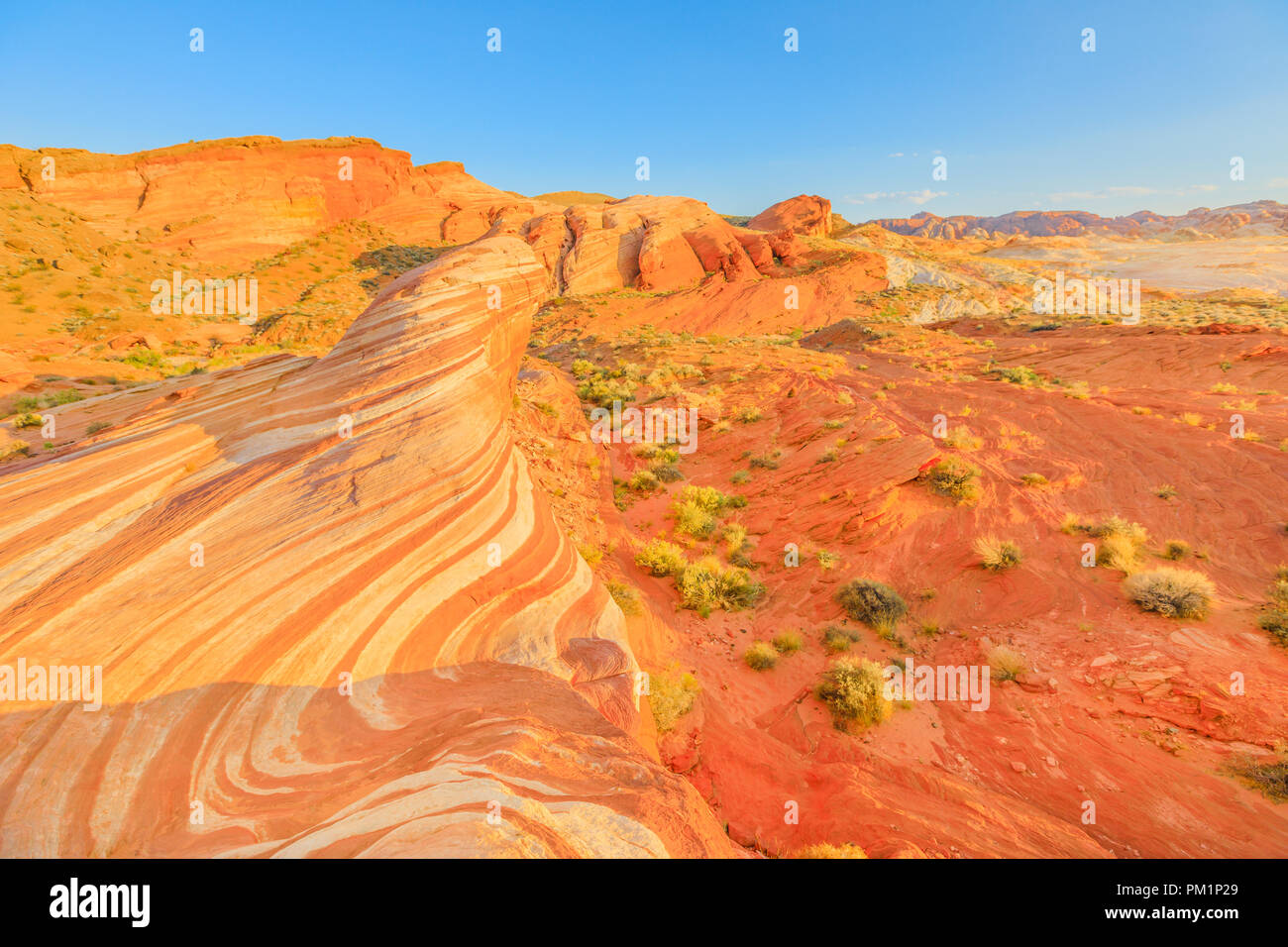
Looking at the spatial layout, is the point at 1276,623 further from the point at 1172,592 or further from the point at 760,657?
the point at 760,657

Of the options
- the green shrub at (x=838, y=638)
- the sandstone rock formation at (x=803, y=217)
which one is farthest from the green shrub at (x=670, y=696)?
the sandstone rock formation at (x=803, y=217)

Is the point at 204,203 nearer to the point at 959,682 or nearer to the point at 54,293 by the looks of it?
the point at 54,293

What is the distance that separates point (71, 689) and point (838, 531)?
10953 millimetres

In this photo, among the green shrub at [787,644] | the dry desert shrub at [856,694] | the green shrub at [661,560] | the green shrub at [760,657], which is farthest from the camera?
the green shrub at [661,560]

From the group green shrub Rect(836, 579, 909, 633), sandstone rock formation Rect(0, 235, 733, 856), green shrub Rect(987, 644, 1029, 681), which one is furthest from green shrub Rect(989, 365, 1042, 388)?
sandstone rock formation Rect(0, 235, 733, 856)

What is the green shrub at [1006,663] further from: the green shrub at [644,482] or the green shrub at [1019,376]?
the green shrub at [1019,376]

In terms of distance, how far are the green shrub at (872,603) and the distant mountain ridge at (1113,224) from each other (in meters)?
95.8

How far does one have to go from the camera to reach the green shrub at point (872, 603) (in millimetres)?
8297

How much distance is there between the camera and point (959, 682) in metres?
7.01

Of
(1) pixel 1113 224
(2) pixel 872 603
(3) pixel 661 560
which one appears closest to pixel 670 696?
(3) pixel 661 560
